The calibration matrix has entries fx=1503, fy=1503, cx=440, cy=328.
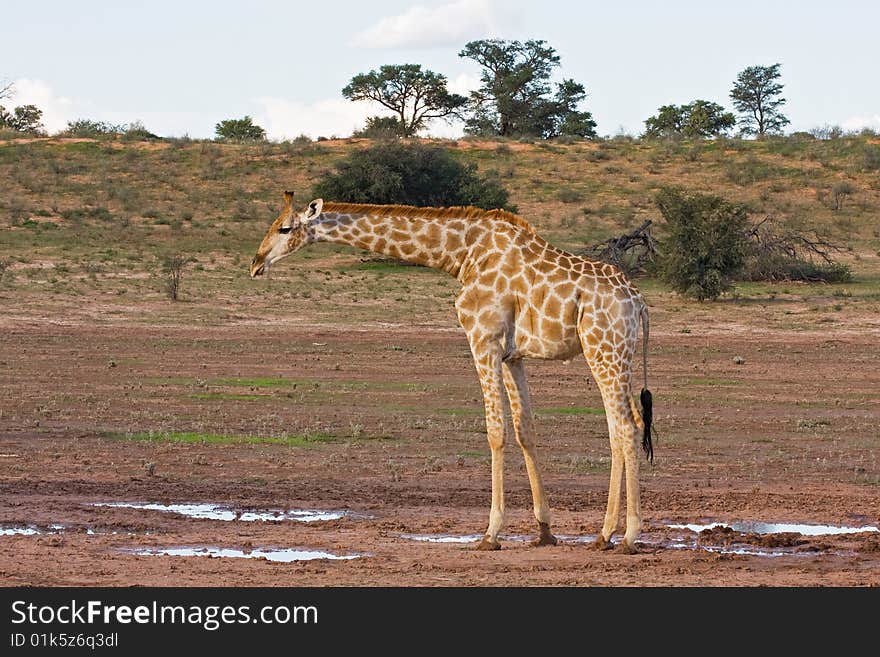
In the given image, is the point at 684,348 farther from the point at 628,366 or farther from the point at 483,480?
the point at 628,366

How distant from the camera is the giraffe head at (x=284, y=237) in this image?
416 inches

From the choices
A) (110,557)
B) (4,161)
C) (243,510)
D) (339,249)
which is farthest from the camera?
(4,161)

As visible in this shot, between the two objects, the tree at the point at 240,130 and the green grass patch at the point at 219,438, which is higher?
the tree at the point at 240,130

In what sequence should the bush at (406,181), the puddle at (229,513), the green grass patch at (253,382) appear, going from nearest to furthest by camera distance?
the puddle at (229,513) < the green grass patch at (253,382) < the bush at (406,181)

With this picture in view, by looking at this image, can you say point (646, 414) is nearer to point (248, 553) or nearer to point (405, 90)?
point (248, 553)

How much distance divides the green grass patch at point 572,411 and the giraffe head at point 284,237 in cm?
736

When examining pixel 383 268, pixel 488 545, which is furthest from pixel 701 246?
pixel 488 545

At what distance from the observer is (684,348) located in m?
24.9

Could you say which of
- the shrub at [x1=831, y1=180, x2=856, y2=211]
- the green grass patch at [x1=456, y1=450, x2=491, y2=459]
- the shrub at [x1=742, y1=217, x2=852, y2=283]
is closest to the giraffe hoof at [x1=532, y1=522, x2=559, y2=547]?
the green grass patch at [x1=456, y1=450, x2=491, y2=459]

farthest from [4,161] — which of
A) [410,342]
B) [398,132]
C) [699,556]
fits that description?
[699,556]

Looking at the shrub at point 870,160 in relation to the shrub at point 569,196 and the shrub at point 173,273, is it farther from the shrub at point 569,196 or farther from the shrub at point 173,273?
the shrub at point 173,273

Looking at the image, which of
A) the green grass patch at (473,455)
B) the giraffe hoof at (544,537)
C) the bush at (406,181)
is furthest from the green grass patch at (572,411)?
the bush at (406,181)

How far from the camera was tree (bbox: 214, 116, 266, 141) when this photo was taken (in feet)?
210
